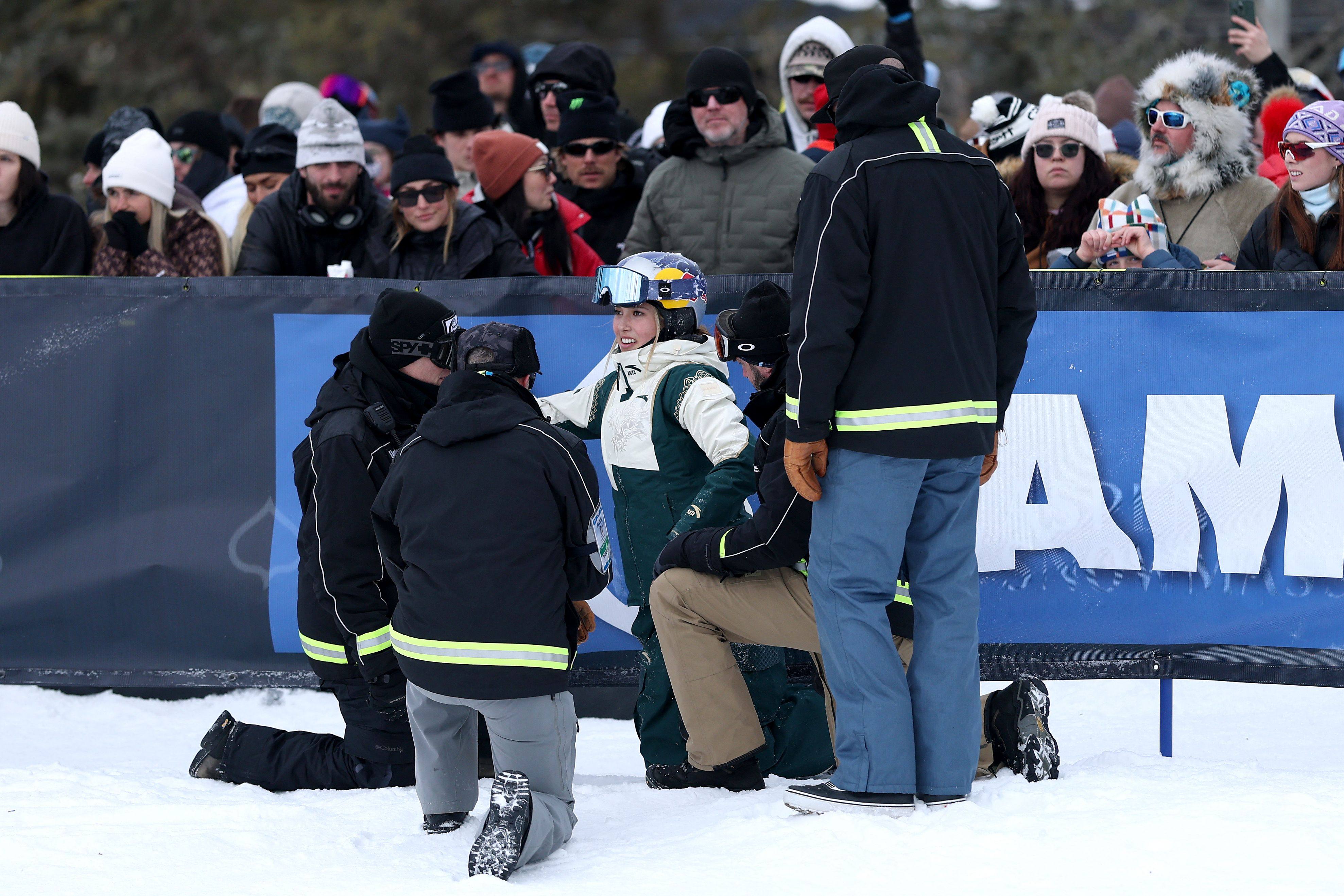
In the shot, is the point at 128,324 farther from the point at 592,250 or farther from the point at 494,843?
the point at 494,843

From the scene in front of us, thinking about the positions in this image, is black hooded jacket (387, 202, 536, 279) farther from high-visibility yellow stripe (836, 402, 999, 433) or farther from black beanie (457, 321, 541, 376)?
high-visibility yellow stripe (836, 402, 999, 433)

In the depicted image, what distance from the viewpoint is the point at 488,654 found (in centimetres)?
415

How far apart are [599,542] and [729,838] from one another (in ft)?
2.99

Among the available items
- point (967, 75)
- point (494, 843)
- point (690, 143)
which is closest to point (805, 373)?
point (494, 843)

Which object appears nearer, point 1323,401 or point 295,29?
point 1323,401

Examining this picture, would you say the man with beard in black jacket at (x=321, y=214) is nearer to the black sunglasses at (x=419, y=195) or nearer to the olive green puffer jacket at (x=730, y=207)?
the black sunglasses at (x=419, y=195)

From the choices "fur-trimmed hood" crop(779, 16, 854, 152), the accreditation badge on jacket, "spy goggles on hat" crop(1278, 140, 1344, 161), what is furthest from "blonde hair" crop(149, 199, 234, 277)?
"spy goggles on hat" crop(1278, 140, 1344, 161)

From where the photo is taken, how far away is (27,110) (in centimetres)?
2231

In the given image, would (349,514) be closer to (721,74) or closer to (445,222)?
(445,222)

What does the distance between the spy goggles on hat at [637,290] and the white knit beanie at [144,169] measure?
8.88 ft

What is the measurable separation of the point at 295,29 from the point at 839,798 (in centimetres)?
2161

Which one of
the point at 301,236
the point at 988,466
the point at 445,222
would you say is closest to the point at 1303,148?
the point at 988,466

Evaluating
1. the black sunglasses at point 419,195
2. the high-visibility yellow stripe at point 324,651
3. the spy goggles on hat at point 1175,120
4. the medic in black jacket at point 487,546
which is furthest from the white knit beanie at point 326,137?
the spy goggles on hat at point 1175,120

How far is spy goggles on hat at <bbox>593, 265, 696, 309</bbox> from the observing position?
4.99m
